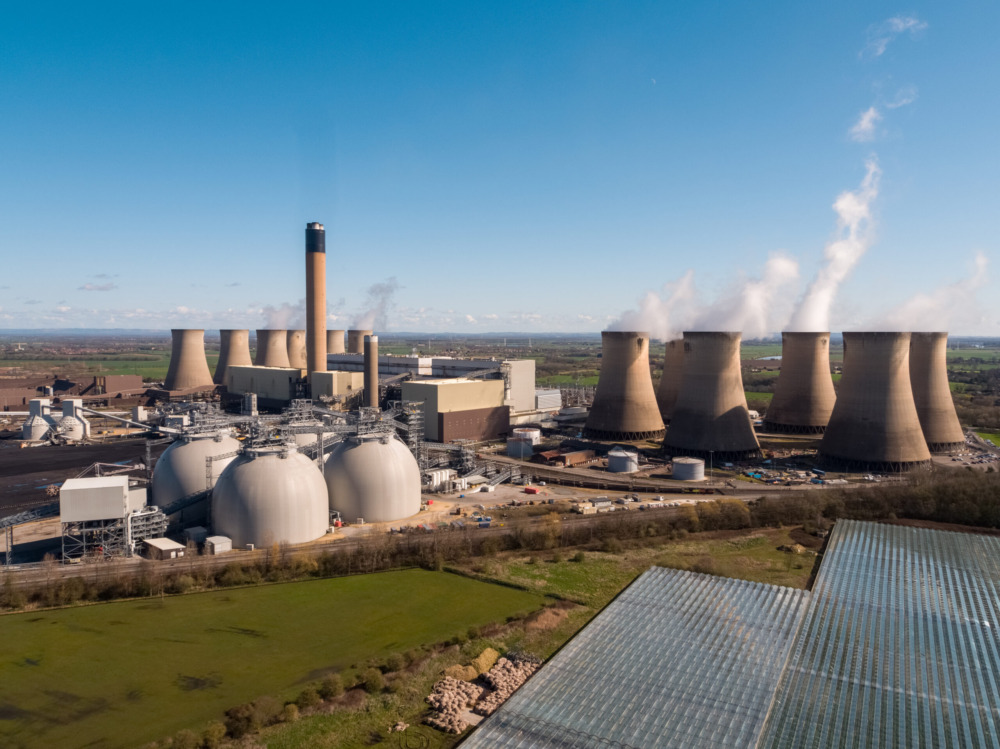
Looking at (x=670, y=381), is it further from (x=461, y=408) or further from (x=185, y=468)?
(x=185, y=468)

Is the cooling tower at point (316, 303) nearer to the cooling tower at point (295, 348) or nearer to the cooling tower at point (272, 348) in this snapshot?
the cooling tower at point (272, 348)

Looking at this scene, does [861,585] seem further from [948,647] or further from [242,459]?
[242,459]

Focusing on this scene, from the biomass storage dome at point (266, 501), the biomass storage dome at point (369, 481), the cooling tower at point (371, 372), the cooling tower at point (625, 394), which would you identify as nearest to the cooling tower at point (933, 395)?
the cooling tower at point (625, 394)

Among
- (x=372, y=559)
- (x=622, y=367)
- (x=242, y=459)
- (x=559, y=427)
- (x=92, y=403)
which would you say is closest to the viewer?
(x=372, y=559)

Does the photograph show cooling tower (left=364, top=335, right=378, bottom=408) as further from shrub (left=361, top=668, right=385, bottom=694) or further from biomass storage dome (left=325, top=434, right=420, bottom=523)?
shrub (left=361, top=668, right=385, bottom=694)

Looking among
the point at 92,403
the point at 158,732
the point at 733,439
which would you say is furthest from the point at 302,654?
the point at 92,403

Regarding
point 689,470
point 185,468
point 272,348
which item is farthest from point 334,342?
point 689,470

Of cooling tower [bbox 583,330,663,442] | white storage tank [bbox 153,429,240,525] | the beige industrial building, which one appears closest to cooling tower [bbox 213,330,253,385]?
the beige industrial building
